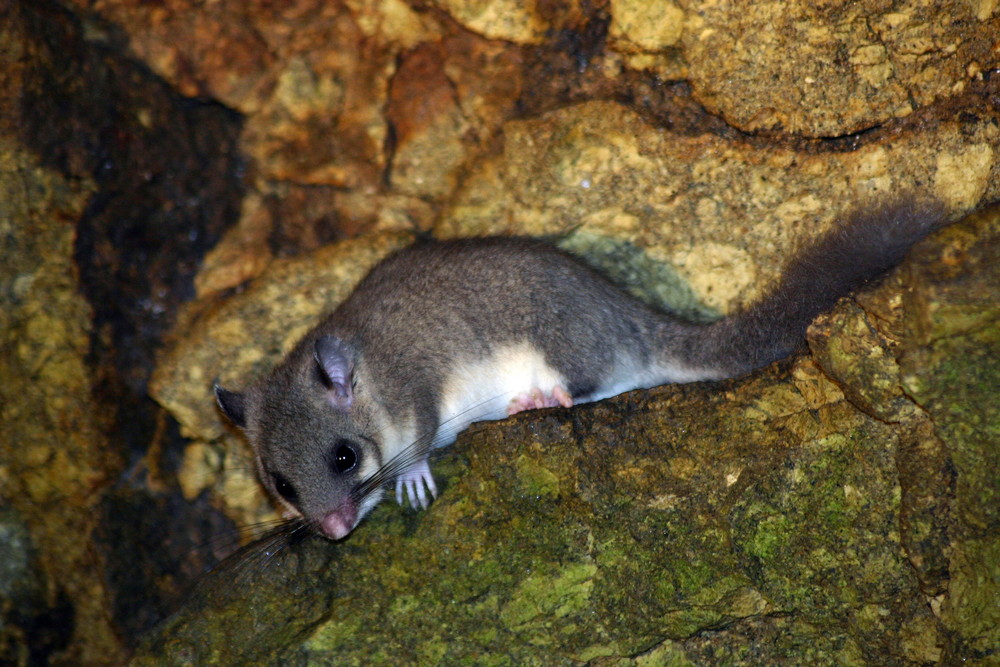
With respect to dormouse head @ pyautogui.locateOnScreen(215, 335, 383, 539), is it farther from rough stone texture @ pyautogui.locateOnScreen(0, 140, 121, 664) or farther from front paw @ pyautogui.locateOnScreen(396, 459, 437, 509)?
rough stone texture @ pyautogui.locateOnScreen(0, 140, 121, 664)

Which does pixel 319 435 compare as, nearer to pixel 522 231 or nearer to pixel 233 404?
pixel 233 404

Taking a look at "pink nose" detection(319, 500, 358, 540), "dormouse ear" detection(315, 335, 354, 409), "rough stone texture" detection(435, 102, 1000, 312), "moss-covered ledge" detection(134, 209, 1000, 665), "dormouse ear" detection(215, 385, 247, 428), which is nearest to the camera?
"moss-covered ledge" detection(134, 209, 1000, 665)

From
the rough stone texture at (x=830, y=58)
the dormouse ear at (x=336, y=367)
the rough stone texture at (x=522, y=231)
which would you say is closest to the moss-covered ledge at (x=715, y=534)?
the rough stone texture at (x=522, y=231)

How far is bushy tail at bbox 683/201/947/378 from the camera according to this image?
11.8ft

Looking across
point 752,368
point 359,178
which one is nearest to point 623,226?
point 752,368

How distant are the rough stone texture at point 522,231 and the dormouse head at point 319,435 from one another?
0.17m

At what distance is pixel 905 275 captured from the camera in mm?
Answer: 3254

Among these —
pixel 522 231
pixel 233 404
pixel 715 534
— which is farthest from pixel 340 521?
pixel 522 231

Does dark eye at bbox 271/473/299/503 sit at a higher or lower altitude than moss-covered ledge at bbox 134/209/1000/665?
higher

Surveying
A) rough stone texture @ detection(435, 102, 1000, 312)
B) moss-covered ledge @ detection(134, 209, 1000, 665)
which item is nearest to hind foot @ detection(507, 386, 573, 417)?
moss-covered ledge @ detection(134, 209, 1000, 665)

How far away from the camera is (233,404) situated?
4.21 metres

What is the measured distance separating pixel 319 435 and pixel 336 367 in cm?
33

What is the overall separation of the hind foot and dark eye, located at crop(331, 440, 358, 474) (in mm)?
779

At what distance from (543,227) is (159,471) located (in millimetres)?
2418
